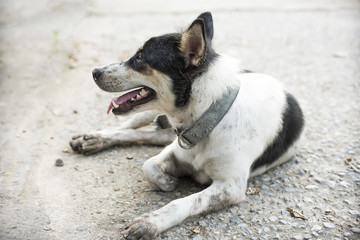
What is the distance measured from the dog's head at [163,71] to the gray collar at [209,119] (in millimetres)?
178

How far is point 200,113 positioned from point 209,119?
76mm

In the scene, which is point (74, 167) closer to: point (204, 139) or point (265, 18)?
point (204, 139)

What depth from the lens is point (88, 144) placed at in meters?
3.54

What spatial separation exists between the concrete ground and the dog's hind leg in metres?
0.08

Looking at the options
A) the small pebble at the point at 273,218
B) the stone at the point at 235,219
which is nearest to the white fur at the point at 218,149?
the stone at the point at 235,219

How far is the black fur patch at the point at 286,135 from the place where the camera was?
→ 3.14 meters

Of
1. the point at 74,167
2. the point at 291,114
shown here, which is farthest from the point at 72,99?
the point at 291,114

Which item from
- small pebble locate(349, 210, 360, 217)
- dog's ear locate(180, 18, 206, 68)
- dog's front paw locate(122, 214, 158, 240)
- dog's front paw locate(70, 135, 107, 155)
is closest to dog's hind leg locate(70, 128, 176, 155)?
dog's front paw locate(70, 135, 107, 155)

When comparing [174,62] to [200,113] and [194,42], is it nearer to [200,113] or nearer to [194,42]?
[194,42]

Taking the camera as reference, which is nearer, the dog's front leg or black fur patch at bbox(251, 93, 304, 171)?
the dog's front leg

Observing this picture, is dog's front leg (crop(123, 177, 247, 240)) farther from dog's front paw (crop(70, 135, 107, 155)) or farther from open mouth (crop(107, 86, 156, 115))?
dog's front paw (crop(70, 135, 107, 155))

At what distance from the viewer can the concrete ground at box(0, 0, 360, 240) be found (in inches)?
110

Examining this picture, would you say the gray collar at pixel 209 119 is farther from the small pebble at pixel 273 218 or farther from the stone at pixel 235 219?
the small pebble at pixel 273 218

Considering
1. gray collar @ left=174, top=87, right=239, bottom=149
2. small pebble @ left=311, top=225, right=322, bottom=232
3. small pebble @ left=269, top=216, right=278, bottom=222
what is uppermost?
gray collar @ left=174, top=87, right=239, bottom=149
